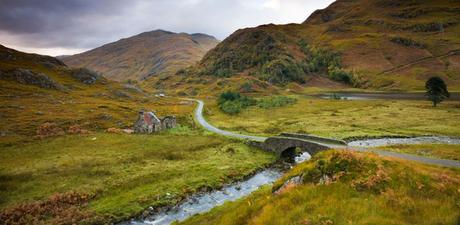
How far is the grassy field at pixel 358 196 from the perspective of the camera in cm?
1897

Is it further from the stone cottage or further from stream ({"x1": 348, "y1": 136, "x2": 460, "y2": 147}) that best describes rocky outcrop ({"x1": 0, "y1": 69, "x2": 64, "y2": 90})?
stream ({"x1": 348, "y1": 136, "x2": 460, "y2": 147})

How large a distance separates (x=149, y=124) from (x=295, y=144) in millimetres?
42146

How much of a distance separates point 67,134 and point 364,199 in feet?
239

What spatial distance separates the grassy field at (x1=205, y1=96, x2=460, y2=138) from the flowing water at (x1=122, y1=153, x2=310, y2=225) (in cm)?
3194

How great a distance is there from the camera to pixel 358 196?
70.9ft

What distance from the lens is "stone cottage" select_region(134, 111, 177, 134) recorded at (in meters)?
83.0

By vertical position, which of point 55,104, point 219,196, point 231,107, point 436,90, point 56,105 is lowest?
point 219,196

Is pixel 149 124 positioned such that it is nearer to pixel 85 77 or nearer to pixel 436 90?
pixel 436 90

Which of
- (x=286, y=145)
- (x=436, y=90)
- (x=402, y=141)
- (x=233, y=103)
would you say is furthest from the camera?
(x=233, y=103)

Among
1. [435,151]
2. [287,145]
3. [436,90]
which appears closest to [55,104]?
[287,145]

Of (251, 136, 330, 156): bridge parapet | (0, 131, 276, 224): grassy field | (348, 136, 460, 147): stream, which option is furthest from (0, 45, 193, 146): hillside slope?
(348, 136, 460, 147): stream

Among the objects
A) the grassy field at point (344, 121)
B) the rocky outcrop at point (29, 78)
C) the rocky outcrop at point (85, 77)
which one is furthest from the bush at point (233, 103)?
the rocky outcrop at point (85, 77)

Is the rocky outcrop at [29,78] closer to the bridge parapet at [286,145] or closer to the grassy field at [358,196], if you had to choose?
the bridge parapet at [286,145]

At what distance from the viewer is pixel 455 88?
652 ft
